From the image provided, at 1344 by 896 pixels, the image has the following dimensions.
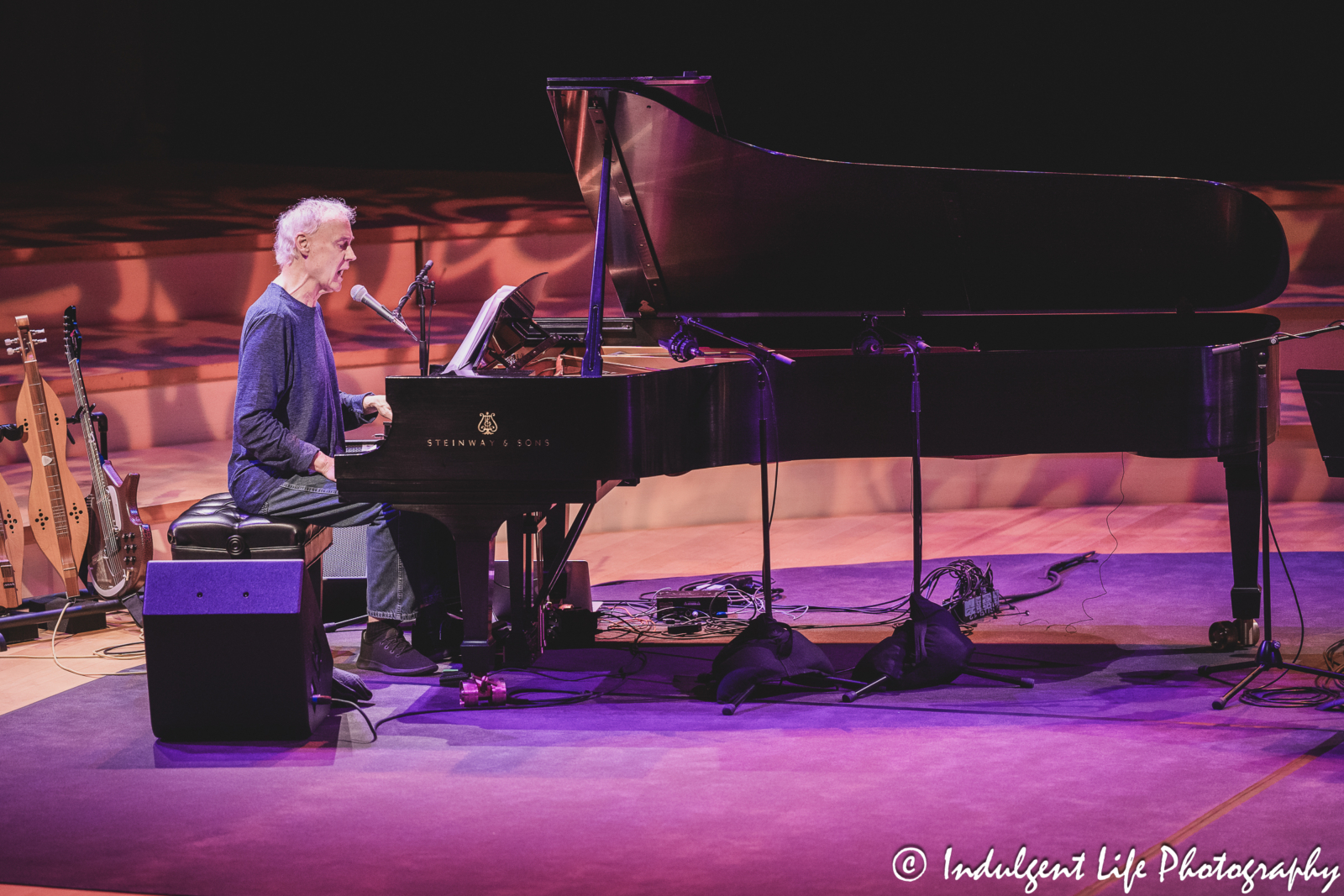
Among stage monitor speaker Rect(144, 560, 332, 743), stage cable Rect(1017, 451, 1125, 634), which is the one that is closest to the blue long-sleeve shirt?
stage monitor speaker Rect(144, 560, 332, 743)

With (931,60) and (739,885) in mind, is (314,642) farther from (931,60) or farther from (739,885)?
(931,60)

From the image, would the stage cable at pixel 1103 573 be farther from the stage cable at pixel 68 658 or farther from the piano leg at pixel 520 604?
the stage cable at pixel 68 658

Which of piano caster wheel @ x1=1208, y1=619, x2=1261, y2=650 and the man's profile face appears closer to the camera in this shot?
the man's profile face

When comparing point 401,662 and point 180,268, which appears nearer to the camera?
point 401,662

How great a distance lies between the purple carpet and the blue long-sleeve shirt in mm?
589

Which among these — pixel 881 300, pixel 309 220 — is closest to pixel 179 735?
pixel 309 220

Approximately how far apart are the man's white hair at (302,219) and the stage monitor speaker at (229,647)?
2.96 ft

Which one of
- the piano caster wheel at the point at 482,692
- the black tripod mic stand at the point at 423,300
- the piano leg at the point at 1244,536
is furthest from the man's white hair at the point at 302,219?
the piano leg at the point at 1244,536

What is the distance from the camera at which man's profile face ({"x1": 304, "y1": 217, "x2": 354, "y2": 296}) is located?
3812mm

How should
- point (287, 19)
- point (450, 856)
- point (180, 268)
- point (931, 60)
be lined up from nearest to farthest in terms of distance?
point (450, 856) < point (180, 268) < point (931, 60) < point (287, 19)

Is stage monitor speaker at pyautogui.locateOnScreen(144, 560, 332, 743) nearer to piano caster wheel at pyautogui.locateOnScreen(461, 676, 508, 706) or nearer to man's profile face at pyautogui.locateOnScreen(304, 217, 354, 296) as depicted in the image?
piano caster wheel at pyautogui.locateOnScreen(461, 676, 508, 706)

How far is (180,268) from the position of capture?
6840 millimetres

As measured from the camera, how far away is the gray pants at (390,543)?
12.3ft

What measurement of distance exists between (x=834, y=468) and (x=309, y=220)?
282 cm
